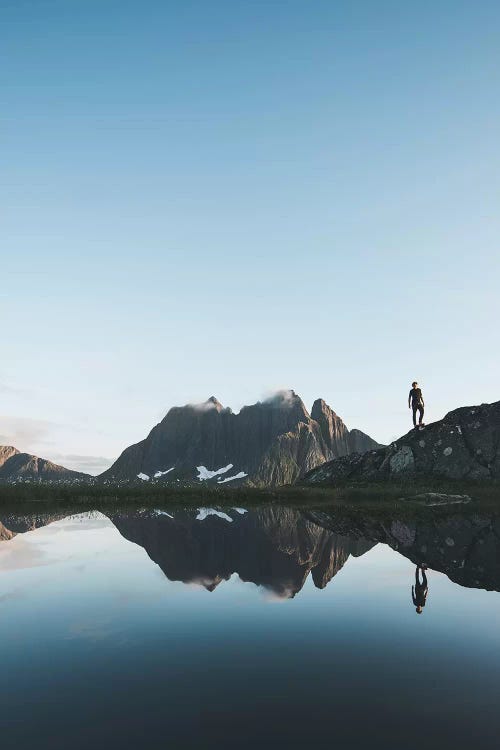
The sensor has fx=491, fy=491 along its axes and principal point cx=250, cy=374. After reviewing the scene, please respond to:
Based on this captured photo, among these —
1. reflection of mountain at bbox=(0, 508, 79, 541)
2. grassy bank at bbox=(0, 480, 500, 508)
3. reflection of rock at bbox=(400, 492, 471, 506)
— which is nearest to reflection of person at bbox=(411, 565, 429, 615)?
reflection of mountain at bbox=(0, 508, 79, 541)

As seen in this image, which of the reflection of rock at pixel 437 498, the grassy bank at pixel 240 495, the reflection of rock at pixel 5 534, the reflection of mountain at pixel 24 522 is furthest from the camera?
the grassy bank at pixel 240 495

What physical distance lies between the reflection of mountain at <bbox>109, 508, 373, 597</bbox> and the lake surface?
13 centimetres

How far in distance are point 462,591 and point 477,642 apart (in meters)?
4.02

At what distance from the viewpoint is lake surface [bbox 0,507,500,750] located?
5.85m

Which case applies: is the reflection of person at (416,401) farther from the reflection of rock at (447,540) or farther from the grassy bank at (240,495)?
the reflection of rock at (447,540)

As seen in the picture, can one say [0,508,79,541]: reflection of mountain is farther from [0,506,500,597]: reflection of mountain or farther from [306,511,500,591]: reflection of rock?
[306,511,500,591]: reflection of rock

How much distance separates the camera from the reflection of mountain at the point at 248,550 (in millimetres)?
14727

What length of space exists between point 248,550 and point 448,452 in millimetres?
43157

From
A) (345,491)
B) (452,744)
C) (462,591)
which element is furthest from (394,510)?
(452,744)

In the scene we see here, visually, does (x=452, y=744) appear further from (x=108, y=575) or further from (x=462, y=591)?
(x=108, y=575)

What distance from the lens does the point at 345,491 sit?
51531 mm

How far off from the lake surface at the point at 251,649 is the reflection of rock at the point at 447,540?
0.16 m

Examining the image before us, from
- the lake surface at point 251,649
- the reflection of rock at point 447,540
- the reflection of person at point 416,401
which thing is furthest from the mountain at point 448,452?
the lake surface at point 251,649

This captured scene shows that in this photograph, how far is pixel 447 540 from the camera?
21812 millimetres
